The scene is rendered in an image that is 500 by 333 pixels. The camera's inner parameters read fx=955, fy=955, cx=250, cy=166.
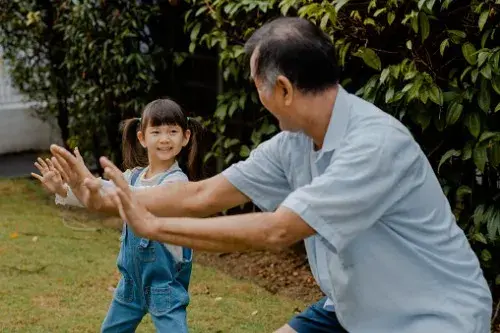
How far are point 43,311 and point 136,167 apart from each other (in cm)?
145

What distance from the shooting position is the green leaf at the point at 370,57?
16.9 ft

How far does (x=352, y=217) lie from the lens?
2.52 meters

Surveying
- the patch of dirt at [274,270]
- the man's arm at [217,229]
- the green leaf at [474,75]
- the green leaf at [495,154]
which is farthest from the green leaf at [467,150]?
the man's arm at [217,229]

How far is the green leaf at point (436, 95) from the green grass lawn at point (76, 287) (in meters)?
1.60

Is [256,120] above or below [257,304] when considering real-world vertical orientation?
above

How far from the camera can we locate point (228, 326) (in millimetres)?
5426

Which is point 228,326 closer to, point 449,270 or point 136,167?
point 136,167

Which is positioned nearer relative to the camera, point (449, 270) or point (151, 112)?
point (449, 270)

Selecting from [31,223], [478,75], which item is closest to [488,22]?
[478,75]

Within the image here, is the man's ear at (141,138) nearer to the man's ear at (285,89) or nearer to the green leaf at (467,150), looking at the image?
the green leaf at (467,150)

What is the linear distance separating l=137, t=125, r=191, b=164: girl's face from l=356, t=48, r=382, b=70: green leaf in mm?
1200

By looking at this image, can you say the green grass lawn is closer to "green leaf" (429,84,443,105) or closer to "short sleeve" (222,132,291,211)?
"green leaf" (429,84,443,105)

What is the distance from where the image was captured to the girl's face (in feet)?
14.5

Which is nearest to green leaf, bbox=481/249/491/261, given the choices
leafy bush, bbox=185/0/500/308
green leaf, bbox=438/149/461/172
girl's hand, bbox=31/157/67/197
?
leafy bush, bbox=185/0/500/308
